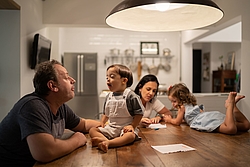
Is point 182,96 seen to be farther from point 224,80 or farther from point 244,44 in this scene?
point 224,80

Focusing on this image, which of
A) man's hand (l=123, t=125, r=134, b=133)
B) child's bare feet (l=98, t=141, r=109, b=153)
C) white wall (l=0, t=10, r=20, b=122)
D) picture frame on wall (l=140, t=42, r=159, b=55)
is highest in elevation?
picture frame on wall (l=140, t=42, r=159, b=55)

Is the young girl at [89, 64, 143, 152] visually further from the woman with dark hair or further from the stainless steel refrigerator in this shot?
the stainless steel refrigerator

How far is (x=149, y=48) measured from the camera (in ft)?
20.4

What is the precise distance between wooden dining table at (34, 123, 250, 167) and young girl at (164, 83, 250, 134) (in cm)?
13

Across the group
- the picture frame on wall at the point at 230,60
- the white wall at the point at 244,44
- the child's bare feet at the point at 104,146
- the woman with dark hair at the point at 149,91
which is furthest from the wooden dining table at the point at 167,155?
the picture frame on wall at the point at 230,60

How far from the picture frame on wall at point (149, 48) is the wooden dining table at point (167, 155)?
456cm

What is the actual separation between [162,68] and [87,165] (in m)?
5.27

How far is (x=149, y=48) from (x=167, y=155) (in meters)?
5.07

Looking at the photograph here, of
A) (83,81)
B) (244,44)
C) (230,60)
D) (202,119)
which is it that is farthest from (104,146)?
(230,60)

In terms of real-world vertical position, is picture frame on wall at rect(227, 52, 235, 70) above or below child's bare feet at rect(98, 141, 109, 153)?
above

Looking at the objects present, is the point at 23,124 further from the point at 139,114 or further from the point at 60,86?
the point at 139,114

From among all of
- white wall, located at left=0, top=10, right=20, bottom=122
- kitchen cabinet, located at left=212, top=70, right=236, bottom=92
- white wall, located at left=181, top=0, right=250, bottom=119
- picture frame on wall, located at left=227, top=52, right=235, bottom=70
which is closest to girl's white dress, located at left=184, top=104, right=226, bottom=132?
white wall, located at left=181, top=0, right=250, bottom=119

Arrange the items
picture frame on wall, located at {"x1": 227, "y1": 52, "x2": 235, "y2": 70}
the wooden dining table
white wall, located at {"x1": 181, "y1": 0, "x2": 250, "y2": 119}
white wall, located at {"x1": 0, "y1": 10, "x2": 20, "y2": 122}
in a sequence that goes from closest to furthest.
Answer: the wooden dining table < white wall, located at {"x1": 0, "y1": 10, "x2": 20, "y2": 122} < white wall, located at {"x1": 181, "y1": 0, "x2": 250, "y2": 119} < picture frame on wall, located at {"x1": 227, "y1": 52, "x2": 235, "y2": 70}

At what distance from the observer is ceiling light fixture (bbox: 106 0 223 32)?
5.79 ft
